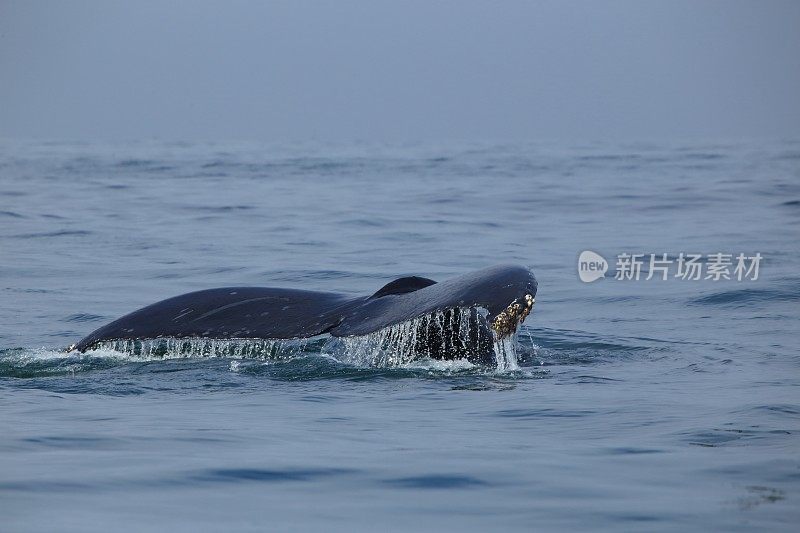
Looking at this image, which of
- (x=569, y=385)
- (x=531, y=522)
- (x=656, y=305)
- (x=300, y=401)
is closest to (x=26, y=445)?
(x=300, y=401)

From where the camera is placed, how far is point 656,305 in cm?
1197

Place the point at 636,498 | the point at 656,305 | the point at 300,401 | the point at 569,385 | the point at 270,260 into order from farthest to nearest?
the point at 270,260
the point at 656,305
the point at 569,385
the point at 300,401
the point at 636,498

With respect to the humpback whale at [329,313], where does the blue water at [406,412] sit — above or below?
below

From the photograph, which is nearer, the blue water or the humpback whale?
the blue water

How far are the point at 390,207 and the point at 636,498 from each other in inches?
714

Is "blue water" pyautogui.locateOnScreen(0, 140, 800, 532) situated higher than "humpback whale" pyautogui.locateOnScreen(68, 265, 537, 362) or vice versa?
"humpback whale" pyautogui.locateOnScreen(68, 265, 537, 362)

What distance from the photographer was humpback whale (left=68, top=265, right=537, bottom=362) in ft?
18.8

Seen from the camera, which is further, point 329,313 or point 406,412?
point 406,412

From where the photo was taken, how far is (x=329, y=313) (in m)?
6.23

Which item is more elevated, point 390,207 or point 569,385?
point 390,207

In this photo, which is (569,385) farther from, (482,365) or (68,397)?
(68,397)

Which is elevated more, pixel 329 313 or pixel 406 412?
pixel 329 313

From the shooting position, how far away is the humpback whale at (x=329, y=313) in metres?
5.74

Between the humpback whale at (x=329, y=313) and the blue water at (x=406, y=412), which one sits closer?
the blue water at (x=406, y=412)
